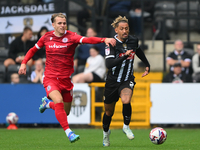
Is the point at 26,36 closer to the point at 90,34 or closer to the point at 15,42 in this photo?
the point at 15,42

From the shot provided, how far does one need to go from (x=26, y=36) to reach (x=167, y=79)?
191 inches

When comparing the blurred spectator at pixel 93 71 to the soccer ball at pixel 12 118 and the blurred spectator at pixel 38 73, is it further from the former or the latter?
the soccer ball at pixel 12 118

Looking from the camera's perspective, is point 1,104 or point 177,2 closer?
point 1,104

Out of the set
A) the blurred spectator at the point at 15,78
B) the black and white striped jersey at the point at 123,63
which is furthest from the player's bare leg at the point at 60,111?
the blurred spectator at the point at 15,78

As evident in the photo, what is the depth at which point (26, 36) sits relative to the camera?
13.4 meters

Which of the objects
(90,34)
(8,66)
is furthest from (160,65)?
(8,66)

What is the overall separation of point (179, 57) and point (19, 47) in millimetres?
5262

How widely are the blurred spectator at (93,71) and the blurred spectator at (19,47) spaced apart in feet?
7.05

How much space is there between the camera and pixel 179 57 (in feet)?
41.6

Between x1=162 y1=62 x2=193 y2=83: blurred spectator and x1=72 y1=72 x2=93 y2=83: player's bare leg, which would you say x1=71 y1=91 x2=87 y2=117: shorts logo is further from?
x1=162 y1=62 x2=193 y2=83: blurred spectator

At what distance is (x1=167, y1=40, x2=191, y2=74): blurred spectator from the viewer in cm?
1251

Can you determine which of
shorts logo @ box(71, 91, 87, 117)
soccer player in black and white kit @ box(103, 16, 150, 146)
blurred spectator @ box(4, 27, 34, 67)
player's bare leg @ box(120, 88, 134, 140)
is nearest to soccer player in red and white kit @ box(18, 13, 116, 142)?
soccer player in black and white kit @ box(103, 16, 150, 146)

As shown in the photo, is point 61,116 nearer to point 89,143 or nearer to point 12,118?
point 89,143

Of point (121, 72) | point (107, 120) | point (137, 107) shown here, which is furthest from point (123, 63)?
point (137, 107)
